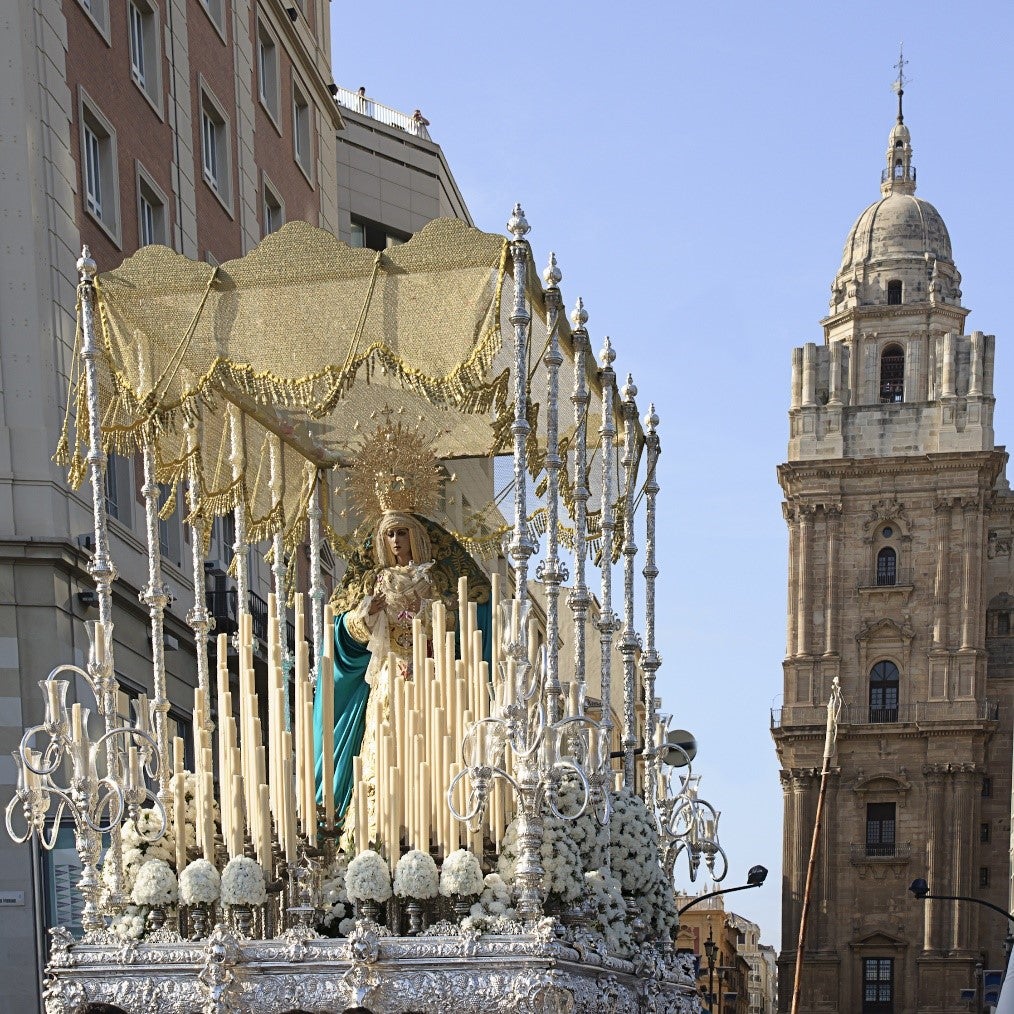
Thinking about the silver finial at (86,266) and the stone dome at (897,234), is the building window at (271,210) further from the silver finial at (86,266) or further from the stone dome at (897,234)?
the stone dome at (897,234)

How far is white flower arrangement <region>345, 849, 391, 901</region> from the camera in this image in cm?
1248

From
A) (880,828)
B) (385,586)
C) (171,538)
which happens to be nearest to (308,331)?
(385,586)

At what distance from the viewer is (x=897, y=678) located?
75.6 meters

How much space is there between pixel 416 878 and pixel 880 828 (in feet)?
214

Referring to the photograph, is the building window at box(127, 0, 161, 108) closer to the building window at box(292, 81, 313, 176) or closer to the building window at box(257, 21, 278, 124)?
the building window at box(257, 21, 278, 124)

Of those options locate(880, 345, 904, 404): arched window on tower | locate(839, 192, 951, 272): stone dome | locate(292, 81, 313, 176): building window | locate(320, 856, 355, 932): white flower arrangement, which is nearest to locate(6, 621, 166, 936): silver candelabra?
locate(320, 856, 355, 932): white flower arrangement

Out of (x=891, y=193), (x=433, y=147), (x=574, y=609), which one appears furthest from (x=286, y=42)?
(x=891, y=193)

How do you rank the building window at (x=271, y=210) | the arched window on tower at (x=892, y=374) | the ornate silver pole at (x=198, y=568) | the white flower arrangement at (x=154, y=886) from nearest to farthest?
the white flower arrangement at (x=154, y=886)
the ornate silver pole at (x=198, y=568)
the building window at (x=271, y=210)
the arched window on tower at (x=892, y=374)

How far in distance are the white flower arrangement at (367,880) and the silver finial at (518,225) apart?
3965 mm

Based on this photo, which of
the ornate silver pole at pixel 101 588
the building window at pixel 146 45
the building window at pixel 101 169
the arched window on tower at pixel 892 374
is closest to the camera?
the ornate silver pole at pixel 101 588

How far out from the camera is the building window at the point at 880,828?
7481 centimetres

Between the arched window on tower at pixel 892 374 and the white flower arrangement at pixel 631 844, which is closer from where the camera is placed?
the white flower arrangement at pixel 631 844

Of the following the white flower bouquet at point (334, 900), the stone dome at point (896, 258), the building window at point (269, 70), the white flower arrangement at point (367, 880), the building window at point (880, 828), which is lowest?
the building window at point (880, 828)

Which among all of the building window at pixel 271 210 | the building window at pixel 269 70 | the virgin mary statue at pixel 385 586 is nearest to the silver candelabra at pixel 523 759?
the virgin mary statue at pixel 385 586
